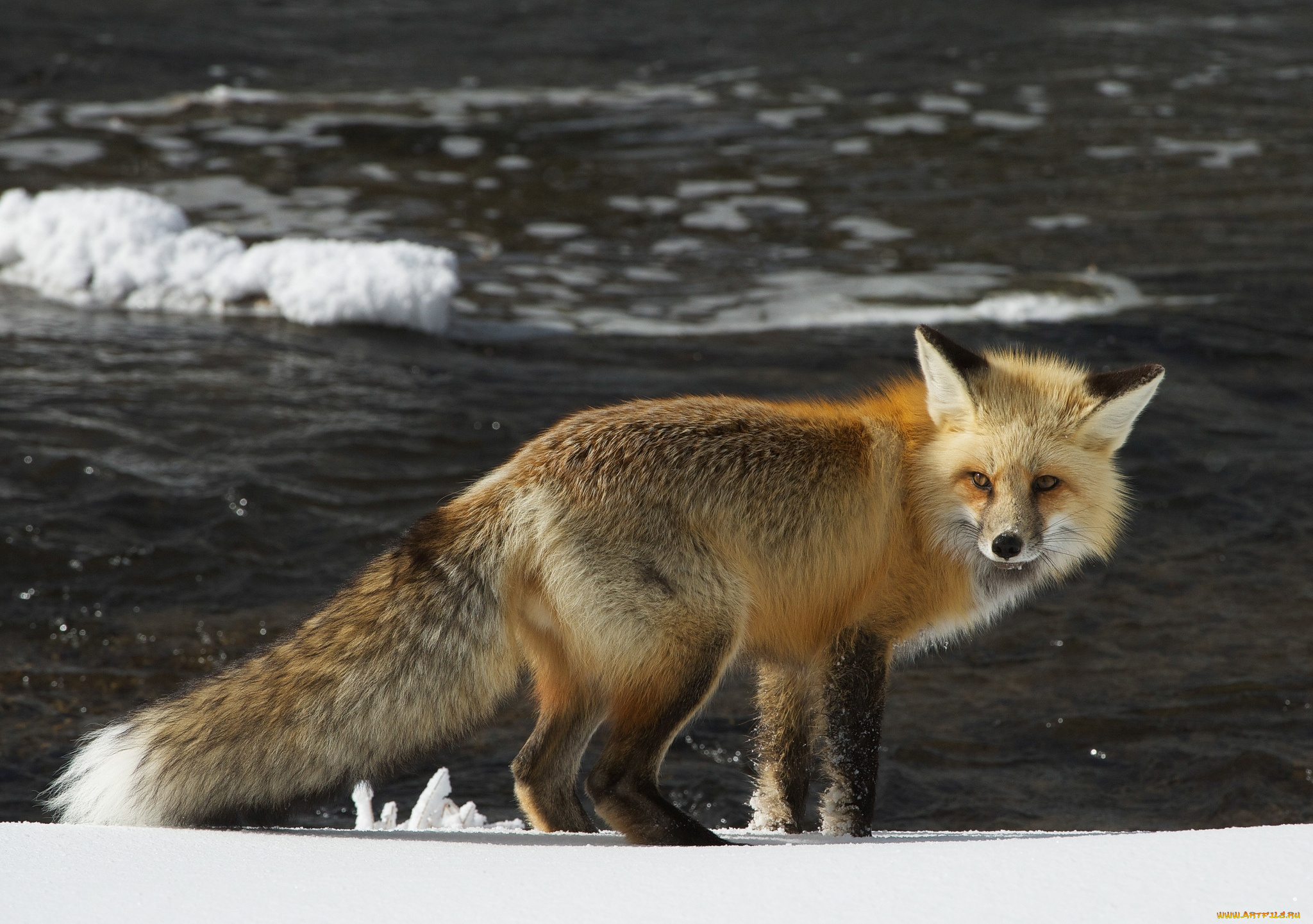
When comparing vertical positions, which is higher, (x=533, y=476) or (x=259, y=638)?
(x=533, y=476)

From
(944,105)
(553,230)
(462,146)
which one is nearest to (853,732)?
(553,230)

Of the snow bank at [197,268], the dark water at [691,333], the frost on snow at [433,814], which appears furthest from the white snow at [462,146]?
the frost on snow at [433,814]

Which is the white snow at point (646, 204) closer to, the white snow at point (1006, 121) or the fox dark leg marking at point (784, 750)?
the white snow at point (1006, 121)

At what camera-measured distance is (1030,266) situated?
864cm

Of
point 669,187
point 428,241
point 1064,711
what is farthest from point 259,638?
point 669,187

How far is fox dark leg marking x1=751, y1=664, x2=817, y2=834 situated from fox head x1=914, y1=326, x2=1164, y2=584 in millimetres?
575

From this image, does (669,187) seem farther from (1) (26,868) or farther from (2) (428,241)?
(1) (26,868)

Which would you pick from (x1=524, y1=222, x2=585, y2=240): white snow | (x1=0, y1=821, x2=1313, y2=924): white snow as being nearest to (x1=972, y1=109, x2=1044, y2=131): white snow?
(x1=524, y1=222, x2=585, y2=240): white snow

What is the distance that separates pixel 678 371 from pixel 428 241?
2.86m

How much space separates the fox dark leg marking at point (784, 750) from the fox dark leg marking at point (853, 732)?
18 cm

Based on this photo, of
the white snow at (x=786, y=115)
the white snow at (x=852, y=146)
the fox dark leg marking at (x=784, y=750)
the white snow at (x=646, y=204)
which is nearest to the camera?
the fox dark leg marking at (x=784, y=750)

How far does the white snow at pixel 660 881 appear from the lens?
6.19 feet

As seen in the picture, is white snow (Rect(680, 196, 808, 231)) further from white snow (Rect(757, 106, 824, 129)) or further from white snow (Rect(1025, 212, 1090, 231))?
white snow (Rect(757, 106, 824, 129))

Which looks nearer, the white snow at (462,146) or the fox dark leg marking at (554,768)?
the fox dark leg marking at (554,768)
